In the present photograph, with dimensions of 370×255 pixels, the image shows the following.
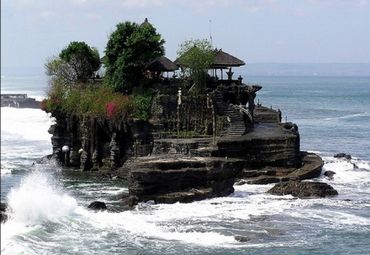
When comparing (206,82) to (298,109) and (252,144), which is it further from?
(298,109)

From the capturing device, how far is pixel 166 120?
57281 mm

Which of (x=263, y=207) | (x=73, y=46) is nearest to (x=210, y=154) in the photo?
(x=263, y=207)

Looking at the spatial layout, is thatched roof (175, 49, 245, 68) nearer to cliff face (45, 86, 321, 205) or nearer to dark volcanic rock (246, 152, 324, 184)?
cliff face (45, 86, 321, 205)

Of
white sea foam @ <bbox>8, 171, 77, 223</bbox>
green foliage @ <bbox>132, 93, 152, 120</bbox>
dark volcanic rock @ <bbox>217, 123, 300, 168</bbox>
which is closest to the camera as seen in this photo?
white sea foam @ <bbox>8, 171, 77, 223</bbox>

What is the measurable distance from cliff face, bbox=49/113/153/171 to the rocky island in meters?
0.09

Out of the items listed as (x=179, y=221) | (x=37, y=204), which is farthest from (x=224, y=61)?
(x=37, y=204)

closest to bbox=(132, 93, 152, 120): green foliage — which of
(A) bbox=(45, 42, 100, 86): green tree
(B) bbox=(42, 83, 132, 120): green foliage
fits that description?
(B) bbox=(42, 83, 132, 120): green foliage

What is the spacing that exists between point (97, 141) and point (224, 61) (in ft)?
44.6

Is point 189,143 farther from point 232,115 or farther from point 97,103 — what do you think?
point 97,103

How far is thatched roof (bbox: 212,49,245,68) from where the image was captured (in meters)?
62.6

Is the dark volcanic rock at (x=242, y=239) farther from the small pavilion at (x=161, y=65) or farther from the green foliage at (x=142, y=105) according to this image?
the small pavilion at (x=161, y=65)

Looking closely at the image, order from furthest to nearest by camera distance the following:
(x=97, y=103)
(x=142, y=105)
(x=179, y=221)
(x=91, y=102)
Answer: (x=91, y=102) → (x=97, y=103) → (x=142, y=105) → (x=179, y=221)

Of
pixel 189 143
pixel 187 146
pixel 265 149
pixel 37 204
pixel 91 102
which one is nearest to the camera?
pixel 37 204

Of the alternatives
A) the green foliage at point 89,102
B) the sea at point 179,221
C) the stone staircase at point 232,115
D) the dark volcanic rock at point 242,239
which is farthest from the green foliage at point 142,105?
the dark volcanic rock at point 242,239
